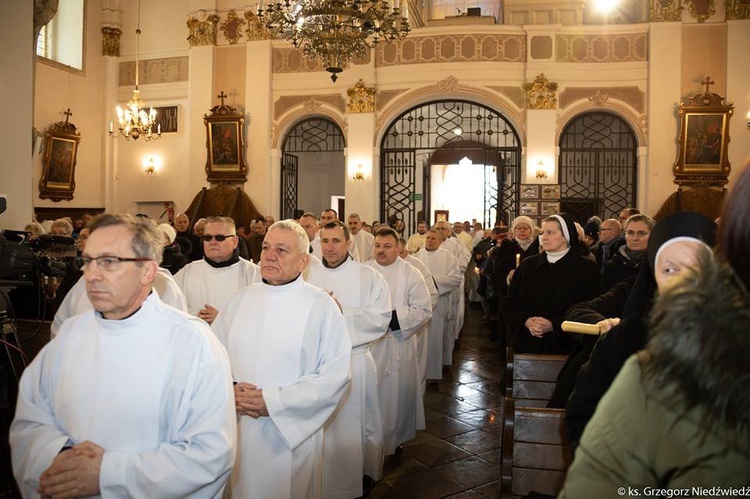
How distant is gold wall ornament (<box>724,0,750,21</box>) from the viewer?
1486cm

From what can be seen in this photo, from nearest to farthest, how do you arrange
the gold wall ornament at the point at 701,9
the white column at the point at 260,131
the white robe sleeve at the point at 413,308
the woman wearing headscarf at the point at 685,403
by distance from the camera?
the woman wearing headscarf at the point at 685,403 → the white robe sleeve at the point at 413,308 → the gold wall ornament at the point at 701,9 → the white column at the point at 260,131

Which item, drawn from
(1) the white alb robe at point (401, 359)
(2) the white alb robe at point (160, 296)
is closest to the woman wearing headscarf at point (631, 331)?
(2) the white alb robe at point (160, 296)

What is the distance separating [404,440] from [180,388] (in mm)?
3794

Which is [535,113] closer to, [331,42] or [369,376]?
[331,42]

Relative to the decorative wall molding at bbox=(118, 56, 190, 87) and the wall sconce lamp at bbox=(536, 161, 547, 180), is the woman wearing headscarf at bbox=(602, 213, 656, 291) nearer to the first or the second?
the wall sconce lamp at bbox=(536, 161, 547, 180)

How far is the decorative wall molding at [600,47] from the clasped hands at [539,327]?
12650 millimetres

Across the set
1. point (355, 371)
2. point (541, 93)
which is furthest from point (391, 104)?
point (355, 371)

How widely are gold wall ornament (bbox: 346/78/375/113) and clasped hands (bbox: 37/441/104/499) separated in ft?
48.7

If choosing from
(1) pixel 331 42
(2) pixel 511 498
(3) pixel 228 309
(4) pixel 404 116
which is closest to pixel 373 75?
(4) pixel 404 116

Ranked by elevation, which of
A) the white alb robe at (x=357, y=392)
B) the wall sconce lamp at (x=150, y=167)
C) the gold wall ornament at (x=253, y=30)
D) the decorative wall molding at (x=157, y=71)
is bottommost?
the white alb robe at (x=357, y=392)

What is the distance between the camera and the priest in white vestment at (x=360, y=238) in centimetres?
1155

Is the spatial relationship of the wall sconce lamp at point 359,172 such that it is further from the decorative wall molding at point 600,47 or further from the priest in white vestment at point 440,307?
the priest in white vestment at point 440,307

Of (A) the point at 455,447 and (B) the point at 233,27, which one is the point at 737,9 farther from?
(A) the point at 455,447

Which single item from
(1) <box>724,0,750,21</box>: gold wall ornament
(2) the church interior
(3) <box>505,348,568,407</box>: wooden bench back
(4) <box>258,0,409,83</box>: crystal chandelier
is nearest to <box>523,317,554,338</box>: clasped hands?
(3) <box>505,348,568,407</box>: wooden bench back
